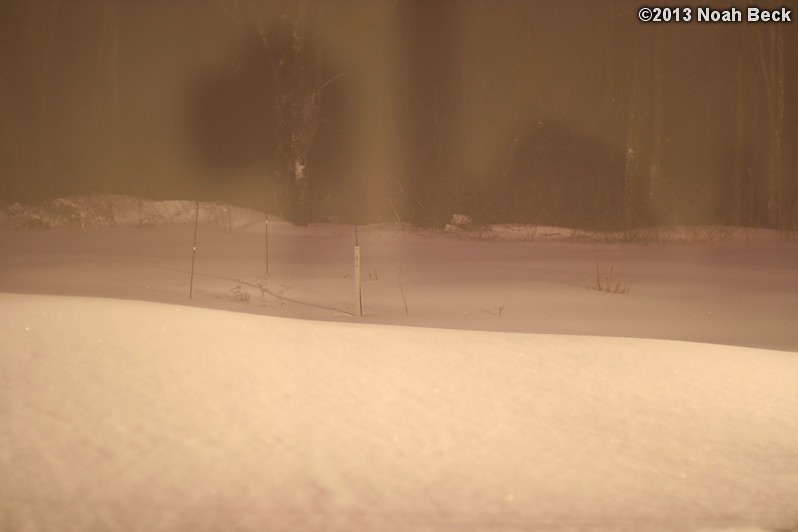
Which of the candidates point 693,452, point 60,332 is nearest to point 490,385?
point 693,452

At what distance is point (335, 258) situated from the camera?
40.6 feet

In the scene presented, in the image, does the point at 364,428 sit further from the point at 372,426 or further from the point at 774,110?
the point at 774,110

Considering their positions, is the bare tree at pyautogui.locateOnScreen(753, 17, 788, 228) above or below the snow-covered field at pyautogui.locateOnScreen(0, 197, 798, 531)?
above

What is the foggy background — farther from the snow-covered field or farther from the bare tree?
the snow-covered field

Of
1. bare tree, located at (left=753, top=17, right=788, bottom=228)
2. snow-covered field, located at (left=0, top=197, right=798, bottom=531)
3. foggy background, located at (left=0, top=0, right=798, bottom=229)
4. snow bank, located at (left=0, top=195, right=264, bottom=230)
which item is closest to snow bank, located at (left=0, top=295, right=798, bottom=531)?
snow-covered field, located at (left=0, top=197, right=798, bottom=531)

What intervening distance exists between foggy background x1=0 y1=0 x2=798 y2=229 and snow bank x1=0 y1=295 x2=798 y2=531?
15.8m

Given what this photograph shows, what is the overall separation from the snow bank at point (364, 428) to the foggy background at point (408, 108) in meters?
15.8

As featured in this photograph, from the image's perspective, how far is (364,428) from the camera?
135 inches

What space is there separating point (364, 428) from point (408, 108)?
24.3m

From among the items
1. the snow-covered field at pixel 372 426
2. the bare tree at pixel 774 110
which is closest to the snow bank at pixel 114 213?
the bare tree at pixel 774 110

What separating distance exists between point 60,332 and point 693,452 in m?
2.93

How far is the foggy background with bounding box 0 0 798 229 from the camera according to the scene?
22562mm

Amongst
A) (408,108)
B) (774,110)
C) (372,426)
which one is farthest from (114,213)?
(774,110)

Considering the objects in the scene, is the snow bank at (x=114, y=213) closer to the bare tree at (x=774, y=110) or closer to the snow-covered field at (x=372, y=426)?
the bare tree at (x=774, y=110)
